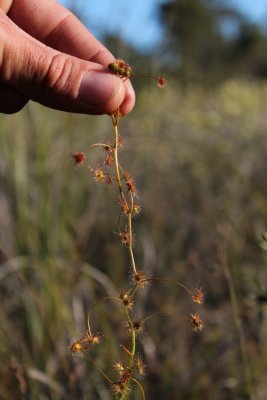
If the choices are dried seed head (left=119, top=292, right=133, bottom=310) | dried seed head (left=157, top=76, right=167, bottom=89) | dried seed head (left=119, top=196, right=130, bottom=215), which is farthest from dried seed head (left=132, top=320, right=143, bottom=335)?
dried seed head (left=157, top=76, right=167, bottom=89)

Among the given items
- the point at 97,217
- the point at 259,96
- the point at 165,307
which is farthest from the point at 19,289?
the point at 259,96

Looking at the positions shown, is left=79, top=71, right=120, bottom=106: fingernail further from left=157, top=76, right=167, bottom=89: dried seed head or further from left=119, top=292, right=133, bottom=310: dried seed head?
left=119, top=292, right=133, bottom=310: dried seed head

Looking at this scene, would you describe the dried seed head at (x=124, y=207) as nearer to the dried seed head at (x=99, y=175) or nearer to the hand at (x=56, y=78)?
the dried seed head at (x=99, y=175)

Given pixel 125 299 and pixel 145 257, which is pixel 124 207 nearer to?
pixel 125 299

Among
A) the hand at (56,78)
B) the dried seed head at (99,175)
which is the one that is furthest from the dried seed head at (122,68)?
the dried seed head at (99,175)

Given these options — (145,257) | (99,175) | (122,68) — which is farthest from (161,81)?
(145,257)

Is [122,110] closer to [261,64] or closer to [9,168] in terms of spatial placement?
[9,168]

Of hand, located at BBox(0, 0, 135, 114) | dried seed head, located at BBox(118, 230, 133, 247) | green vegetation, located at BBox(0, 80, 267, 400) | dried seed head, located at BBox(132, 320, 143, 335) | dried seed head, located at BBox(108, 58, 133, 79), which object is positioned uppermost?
green vegetation, located at BBox(0, 80, 267, 400)
